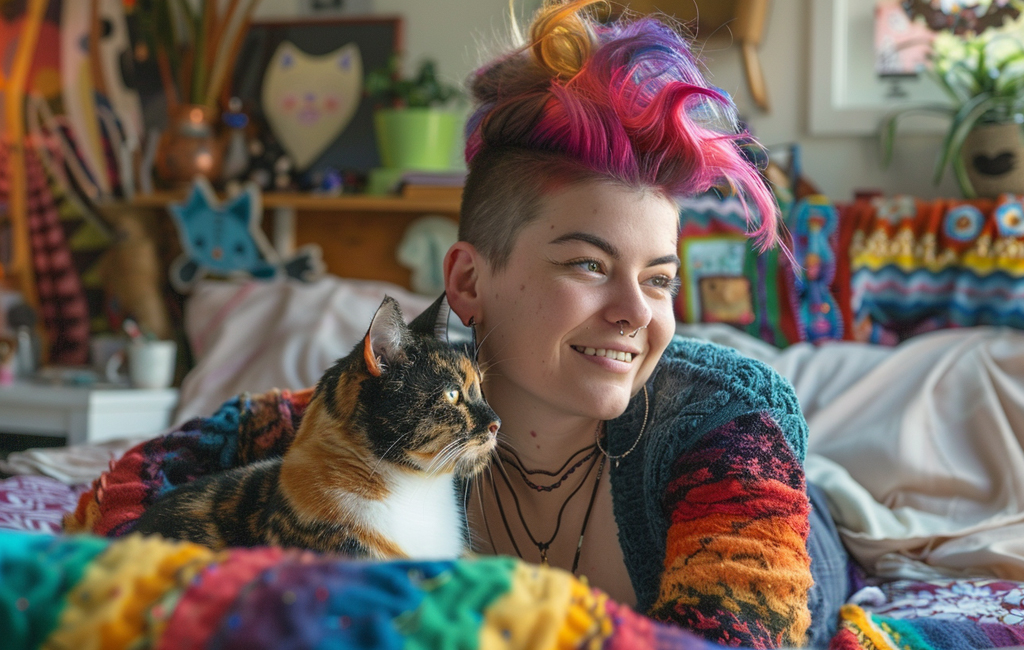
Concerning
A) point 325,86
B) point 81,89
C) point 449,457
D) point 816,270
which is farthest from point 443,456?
point 81,89

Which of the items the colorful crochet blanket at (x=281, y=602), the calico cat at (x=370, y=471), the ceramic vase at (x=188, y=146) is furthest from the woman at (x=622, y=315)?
the ceramic vase at (x=188, y=146)

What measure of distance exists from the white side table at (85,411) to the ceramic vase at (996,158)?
7.32 feet

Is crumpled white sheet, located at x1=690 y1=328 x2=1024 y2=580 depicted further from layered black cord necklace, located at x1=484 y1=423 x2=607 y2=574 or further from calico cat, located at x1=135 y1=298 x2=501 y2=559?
calico cat, located at x1=135 y1=298 x2=501 y2=559

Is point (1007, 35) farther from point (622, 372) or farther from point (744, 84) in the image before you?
point (622, 372)

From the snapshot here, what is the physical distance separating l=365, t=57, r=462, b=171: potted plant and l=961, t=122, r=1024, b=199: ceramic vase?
1394 mm

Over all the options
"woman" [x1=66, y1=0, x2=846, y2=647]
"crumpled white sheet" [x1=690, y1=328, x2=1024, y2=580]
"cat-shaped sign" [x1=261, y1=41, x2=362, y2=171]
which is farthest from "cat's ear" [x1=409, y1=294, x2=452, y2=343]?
"cat-shaped sign" [x1=261, y1=41, x2=362, y2=171]

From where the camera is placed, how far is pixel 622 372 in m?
0.90

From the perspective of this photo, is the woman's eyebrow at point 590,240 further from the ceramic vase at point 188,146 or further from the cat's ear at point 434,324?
the ceramic vase at point 188,146

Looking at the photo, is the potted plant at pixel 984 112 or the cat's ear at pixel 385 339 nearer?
the cat's ear at pixel 385 339

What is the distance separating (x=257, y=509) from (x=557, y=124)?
51 centimetres

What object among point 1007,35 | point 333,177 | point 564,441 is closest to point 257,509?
point 564,441

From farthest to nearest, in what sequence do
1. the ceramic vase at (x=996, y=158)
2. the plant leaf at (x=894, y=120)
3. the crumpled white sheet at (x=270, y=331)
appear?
1. the plant leaf at (x=894, y=120)
2. the crumpled white sheet at (x=270, y=331)
3. the ceramic vase at (x=996, y=158)

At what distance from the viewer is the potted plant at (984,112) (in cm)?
200

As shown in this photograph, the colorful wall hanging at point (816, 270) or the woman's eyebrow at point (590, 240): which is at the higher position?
the woman's eyebrow at point (590, 240)
